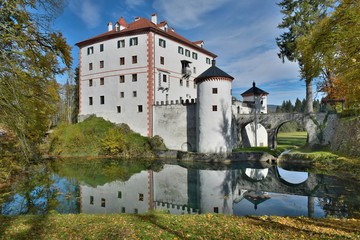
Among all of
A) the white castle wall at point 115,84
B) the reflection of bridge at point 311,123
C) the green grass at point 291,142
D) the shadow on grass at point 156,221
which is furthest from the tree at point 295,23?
the shadow on grass at point 156,221

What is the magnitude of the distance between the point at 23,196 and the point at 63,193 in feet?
6.17

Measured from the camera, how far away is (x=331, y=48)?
6.45m

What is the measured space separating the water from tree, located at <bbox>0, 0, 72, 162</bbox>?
6.76 metres

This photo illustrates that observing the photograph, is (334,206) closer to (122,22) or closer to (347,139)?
(347,139)

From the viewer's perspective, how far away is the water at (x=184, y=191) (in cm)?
1141

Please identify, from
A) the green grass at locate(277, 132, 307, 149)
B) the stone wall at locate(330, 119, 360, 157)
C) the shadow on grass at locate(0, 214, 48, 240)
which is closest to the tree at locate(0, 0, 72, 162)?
the shadow on grass at locate(0, 214, 48, 240)

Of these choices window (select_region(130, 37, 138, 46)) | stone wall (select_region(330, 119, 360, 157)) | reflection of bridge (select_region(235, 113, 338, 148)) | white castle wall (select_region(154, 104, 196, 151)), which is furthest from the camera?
window (select_region(130, 37, 138, 46))

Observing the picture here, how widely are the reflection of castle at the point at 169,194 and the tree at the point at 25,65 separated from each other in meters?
6.96

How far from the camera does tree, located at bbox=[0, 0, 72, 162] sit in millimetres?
4793

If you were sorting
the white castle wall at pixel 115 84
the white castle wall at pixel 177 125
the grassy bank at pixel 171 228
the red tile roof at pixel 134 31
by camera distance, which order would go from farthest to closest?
the white castle wall at pixel 115 84 → the red tile roof at pixel 134 31 → the white castle wall at pixel 177 125 → the grassy bank at pixel 171 228

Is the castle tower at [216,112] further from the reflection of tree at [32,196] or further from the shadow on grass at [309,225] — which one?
the shadow on grass at [309,225]

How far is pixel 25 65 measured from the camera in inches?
222

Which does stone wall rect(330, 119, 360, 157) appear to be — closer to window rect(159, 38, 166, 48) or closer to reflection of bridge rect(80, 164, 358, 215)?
reflection of bridge rect(80, 164, 358, 215)

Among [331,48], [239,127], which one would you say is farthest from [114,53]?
[331,48]
